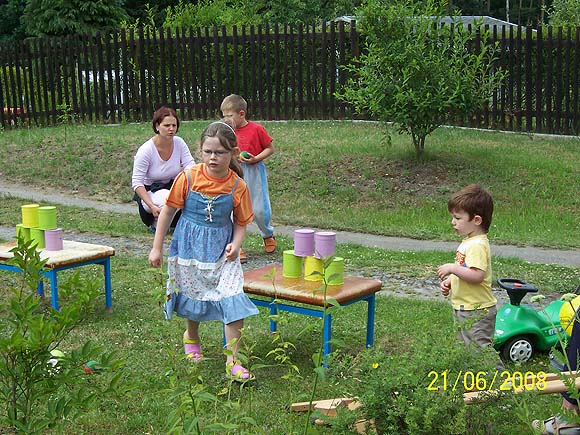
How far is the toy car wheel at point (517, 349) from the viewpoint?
5.57 m

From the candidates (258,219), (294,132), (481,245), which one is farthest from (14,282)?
(294,132)

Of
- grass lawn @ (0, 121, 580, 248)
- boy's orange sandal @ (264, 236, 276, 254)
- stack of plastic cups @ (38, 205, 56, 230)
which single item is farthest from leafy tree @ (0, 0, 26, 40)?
stack of plastic cups @ (38, 205, 56, 230)

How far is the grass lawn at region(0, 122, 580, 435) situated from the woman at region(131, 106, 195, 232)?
741mm

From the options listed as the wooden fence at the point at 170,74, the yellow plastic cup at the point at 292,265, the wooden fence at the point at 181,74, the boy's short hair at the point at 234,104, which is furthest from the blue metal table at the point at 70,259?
the wooden fence at the point at 170,74

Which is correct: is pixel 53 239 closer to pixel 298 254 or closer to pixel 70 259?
pixel 70 259

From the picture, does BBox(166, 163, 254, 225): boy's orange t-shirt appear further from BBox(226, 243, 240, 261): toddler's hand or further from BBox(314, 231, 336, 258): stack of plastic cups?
BBox(314, 231, 336, 258): stack of plastic cups

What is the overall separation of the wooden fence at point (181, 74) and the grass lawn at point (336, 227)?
946mm

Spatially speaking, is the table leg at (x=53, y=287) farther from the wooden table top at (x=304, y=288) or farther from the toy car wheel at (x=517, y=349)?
the toy car wheel at (x=517, y=349)

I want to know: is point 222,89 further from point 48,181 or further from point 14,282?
point 14,282

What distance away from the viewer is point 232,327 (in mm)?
5254

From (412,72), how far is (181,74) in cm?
762

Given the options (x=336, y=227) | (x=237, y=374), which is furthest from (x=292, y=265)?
(x=336, y=227)

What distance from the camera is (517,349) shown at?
559 cm

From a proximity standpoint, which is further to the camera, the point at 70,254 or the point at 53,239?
the point at 53,239
